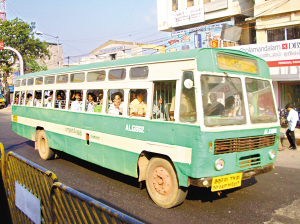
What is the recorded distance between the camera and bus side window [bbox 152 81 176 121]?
17.0 ft

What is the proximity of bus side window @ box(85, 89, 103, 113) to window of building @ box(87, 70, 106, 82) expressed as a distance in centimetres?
27

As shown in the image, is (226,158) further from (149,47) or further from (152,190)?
(149,47)

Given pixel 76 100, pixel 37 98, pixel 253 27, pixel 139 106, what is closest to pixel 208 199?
pixel 139 106

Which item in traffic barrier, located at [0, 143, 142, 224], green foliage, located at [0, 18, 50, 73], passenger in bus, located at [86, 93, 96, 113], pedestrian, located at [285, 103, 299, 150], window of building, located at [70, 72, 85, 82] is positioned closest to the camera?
traffic barrier, located at [0, 143, 142, 224]

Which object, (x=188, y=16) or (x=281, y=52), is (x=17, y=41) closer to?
(x=188, y=16)

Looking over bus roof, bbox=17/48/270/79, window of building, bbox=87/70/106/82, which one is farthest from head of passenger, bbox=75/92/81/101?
bus roof, bbox=17/48/270/79

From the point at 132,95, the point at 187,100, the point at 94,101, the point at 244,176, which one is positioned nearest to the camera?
the point at 187,100

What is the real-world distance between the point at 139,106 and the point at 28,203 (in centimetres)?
283

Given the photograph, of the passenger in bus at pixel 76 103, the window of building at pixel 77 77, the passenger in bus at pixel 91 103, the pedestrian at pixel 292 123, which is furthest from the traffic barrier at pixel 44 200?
the pedestrian at pixel 292 123

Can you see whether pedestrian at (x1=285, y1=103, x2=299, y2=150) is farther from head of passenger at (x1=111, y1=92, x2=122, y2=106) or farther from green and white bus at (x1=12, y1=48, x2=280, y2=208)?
head of passenger at (x1=111, y1=92, x2=122, y2=106)

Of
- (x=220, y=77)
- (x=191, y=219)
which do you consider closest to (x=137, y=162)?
(x=191, y=219)

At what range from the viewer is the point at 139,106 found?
18.9 feet

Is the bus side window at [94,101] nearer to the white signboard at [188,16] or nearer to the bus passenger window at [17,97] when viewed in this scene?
the bus passenger window at [17,97]

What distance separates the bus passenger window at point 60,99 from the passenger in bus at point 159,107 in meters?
3.88
